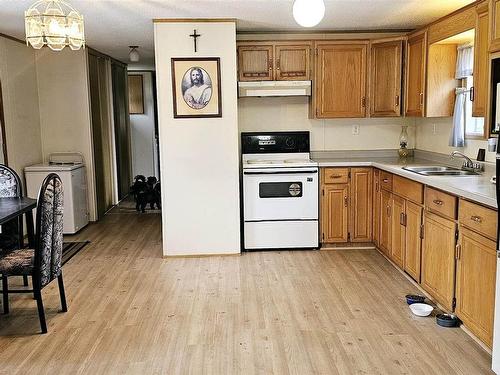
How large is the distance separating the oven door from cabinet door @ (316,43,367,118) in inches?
28.6

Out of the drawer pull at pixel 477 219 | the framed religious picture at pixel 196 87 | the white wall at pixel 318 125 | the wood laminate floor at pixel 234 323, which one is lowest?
the wood laminate floor at pixel 234 323

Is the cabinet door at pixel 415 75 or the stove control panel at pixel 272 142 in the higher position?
the cabinet door at pixel 415 75

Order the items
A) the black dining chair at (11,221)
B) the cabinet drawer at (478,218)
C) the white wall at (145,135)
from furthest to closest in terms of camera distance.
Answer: the white wall at (145,135), the black dining chair at (11,221), the cabinet drawer at (478,218)

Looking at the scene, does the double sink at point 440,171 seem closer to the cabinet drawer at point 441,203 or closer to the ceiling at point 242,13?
the cabinet drawer at point 441,203

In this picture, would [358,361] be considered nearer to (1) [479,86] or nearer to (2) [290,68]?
(1) [479,86]

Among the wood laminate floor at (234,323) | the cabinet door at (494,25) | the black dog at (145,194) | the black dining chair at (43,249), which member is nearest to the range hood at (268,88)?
the wood laminate floor at (234,323)

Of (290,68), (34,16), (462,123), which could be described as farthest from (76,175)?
(462,123)

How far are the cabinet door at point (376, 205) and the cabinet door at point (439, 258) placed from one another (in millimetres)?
1221

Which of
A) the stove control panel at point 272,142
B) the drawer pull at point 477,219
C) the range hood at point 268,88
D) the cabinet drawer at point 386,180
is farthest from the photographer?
the stove control panel at point 272,142

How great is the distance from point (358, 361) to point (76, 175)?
439 centimetres

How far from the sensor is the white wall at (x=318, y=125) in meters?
5.48

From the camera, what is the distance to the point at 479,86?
3604 mm

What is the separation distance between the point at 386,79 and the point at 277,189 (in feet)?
5.22

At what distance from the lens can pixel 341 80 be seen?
5211mm
